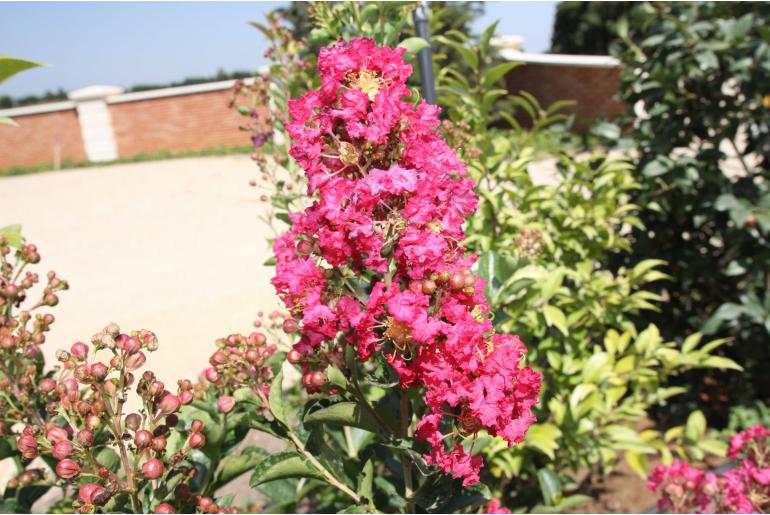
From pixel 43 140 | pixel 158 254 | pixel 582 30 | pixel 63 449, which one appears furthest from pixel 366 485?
pixel 582 30

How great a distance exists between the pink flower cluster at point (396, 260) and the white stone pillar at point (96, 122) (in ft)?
62.8

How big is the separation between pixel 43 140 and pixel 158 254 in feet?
48.1

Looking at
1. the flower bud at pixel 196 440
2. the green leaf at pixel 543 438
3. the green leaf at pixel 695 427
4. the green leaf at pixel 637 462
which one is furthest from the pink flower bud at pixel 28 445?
the green leaf at pixel 695 427

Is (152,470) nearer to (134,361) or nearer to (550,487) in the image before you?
(134,361)

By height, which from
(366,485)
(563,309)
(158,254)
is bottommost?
(158,254)

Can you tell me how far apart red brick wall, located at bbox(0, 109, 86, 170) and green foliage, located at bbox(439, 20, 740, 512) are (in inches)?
753

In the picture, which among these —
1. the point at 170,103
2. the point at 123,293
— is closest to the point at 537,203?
the point at 123,293

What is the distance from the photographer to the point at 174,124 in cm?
1812

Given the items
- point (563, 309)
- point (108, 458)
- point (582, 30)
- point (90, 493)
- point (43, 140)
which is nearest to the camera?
point (90, 493)

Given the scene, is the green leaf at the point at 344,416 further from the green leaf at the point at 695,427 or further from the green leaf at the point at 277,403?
the green leaf at the point at 695,427

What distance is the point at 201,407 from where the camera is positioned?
111 cm

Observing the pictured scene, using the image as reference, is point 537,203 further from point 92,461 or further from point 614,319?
point 92,461

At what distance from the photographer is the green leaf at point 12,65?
1014 mm

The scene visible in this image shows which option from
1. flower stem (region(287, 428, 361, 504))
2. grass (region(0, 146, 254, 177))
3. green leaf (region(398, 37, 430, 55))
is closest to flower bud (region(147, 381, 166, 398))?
flower stem (region(287, 428, 361, 504))
